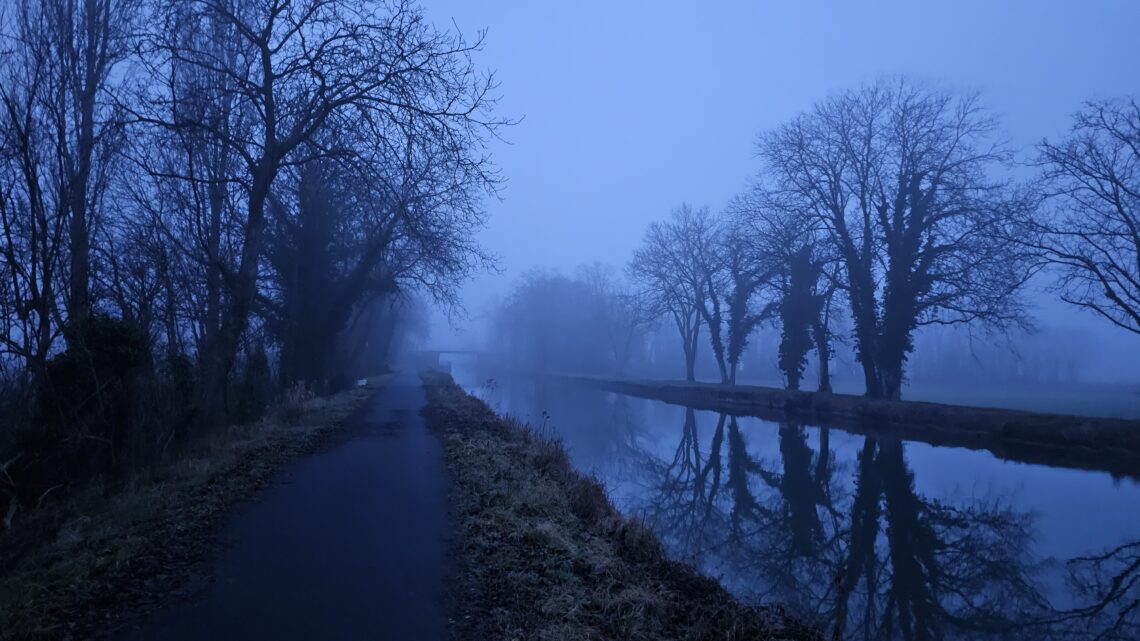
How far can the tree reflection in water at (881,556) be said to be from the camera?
739 cm

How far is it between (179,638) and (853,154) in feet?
102

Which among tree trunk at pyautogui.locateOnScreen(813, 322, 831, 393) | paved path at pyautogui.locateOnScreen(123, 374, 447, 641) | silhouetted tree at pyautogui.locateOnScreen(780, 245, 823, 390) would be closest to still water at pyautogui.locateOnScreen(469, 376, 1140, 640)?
paved path at pyautogui.locateOnScreen(123, 374, 447, 641)

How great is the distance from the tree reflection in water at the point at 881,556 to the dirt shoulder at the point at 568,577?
909 millimetres

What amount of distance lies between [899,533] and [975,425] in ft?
47.5

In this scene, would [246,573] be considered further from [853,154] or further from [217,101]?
[853,154]

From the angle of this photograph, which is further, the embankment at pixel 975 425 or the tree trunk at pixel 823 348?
the tree trunk at pixel 823 348

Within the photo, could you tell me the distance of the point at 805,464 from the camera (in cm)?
1805

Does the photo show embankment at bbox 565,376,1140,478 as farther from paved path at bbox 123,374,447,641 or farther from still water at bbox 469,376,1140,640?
paved path at bbox 123,374,447,641

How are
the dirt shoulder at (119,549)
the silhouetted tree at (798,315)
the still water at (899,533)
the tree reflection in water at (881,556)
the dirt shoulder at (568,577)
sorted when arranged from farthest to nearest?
the silhouetted tree at (798,315)
the still water at (899,533)
the tree reflection in water at (881,556)
the dirt shoulder at (568,577)
the dirt shoulder at (119,549)

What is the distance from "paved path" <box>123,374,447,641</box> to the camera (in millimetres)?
4941

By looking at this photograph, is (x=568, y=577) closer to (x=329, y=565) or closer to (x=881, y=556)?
(x=329, y=565)

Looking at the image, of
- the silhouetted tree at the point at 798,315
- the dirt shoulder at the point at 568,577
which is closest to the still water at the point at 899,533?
the dirt shoulder at the point at 568,577

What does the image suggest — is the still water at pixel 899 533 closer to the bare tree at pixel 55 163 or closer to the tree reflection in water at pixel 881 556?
the tree reflection in water at pixel 881 556

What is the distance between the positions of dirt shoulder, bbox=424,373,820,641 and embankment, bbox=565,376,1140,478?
1409 centimetres
